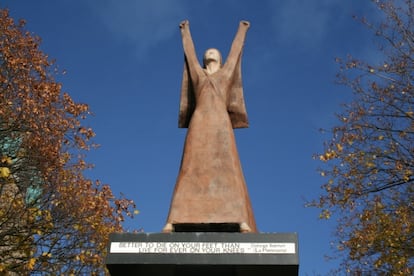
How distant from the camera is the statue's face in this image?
950 centimetres

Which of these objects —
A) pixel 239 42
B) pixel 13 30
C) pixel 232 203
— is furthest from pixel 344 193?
pixel 13 30

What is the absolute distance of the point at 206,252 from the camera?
22.6 feet

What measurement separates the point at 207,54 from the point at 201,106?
113 cm

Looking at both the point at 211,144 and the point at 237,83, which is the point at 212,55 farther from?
the point at 211,144

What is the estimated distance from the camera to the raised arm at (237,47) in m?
9.28

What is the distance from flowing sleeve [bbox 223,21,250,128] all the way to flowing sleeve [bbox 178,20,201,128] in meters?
0.53

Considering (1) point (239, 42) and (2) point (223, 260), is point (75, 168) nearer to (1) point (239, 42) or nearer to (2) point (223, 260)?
(1) point (239, 42)

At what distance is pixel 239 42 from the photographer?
9.42 metres

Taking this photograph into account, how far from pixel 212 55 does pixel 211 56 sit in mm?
25

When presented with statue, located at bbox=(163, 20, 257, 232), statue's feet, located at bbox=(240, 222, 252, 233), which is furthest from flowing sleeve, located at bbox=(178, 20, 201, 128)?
statue's feet, located at bbox=(240, 222, 252, 233)

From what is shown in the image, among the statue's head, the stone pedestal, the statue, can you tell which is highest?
the statue's head

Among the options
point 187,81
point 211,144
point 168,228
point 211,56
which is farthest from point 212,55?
point 168,228

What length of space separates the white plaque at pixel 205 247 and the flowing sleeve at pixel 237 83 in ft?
9.15

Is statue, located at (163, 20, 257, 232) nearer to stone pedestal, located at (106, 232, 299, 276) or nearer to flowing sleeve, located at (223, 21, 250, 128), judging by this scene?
flowing sleeve, located at (223, 21, 250, 128)
